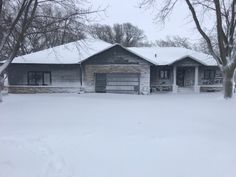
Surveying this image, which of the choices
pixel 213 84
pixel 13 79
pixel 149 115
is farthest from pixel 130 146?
pixel 213 84

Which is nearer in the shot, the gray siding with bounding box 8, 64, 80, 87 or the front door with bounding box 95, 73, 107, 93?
the front door with bounding box 95, 73, 107, 93

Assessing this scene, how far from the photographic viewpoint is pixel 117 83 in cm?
2419

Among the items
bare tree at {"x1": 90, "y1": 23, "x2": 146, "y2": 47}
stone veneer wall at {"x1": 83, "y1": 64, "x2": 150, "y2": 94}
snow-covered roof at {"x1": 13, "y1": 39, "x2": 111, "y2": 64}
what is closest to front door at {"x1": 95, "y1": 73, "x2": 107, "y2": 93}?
stone veneer wall at {"x1": 83, "y1": 64, "x2": 150, "y2": 94}

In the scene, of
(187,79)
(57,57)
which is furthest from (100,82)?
(187,79)

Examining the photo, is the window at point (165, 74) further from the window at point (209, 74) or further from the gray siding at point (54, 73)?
the gray siding at point (54, 73)

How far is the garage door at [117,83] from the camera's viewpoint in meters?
24.0

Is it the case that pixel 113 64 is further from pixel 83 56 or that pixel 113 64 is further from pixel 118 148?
pixel 118 148

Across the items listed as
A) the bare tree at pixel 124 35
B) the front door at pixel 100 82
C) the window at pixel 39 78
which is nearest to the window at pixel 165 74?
the front door at pixel 100 82

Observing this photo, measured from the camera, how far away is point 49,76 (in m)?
24.9

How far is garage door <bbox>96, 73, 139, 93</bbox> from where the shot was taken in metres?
24.0

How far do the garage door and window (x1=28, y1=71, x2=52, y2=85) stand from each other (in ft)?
16.4

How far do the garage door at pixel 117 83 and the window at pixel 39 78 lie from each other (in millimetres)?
5002

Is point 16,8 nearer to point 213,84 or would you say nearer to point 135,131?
point 135,131

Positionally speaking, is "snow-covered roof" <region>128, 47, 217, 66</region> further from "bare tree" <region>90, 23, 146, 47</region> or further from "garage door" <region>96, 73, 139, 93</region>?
"bare tree" <region>90, 23, 146, 47</region>
